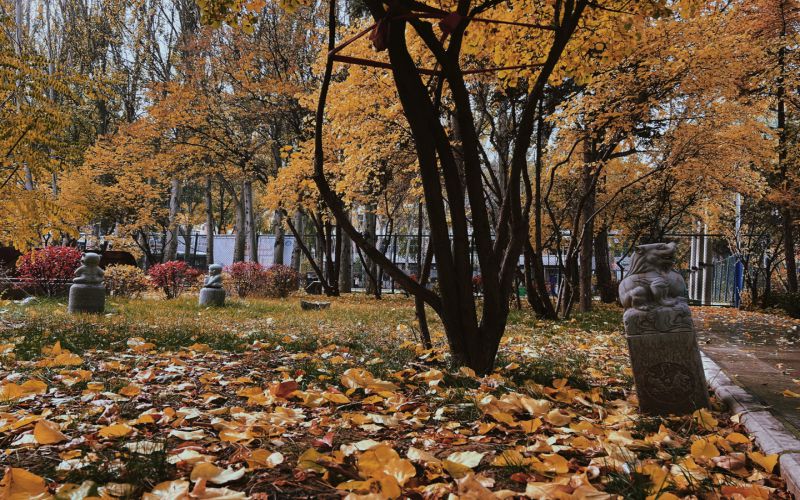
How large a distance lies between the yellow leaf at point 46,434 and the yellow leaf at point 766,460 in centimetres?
278

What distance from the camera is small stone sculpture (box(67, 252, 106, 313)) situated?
833 cm

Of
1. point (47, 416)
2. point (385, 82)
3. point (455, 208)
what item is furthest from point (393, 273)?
point (385, 82)

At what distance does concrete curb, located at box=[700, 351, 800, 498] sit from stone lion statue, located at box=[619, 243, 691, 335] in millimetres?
587

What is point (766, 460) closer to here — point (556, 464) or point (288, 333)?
point (556, 464)

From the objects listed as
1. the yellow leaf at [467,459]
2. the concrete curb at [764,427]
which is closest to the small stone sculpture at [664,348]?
the concrete curb at [764,427]

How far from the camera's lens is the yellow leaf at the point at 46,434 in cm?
202

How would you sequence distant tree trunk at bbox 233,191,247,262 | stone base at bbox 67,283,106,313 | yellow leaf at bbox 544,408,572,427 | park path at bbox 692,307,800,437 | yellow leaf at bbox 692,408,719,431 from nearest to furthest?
yellow leaf at bbox 544,408,572,427
yellow leaf at bbox 692,408,719,431
park path at bbox 692,307,800,437
stone base at bbox 67,283,106,313
distant tree trunk at bbox 233,191,247,262

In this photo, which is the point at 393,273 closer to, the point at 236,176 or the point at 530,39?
the point at 530,39

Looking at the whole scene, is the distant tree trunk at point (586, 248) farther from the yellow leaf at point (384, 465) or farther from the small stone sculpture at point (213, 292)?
the yellow leaf at point (384, 465)

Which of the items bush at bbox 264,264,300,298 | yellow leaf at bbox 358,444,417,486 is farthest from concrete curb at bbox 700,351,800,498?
bush at bbox 264,264,300,298

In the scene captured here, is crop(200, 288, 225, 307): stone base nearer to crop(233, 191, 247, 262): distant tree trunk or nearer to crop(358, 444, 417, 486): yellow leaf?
crop(358, 444, 417, 486): yellow leaf

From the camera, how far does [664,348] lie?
2930mm

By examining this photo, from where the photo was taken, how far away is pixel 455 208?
378cm

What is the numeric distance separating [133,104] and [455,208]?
25723mm
